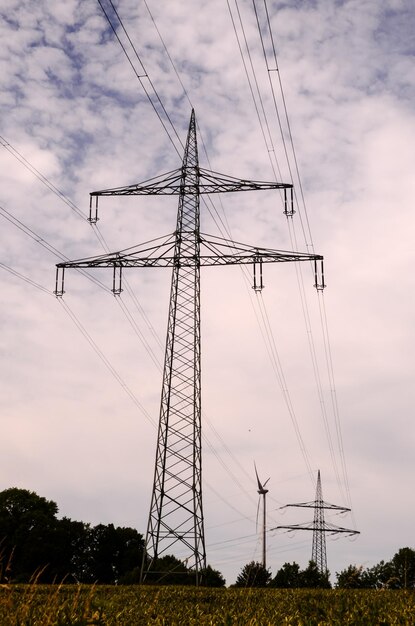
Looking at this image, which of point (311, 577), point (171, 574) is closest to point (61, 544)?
point (311, 577)

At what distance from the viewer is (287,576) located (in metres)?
71.9

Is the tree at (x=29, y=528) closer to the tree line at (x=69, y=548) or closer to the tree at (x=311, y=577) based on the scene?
the tree line at (x=69, y=548)

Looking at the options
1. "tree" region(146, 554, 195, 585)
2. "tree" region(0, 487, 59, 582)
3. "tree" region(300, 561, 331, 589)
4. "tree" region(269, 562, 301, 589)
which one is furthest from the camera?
"tree" region(0, 487, 59, 582)

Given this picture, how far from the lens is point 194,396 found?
34875mm

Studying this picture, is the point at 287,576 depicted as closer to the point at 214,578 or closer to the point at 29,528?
the point at 214,578

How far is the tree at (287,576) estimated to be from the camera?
69.1 m

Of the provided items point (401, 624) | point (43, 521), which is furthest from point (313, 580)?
point (401, 624)

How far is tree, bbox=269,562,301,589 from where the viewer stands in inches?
2719

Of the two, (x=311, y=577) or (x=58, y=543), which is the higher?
(x=58, y=543)

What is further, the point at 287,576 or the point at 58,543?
the point at 58,543

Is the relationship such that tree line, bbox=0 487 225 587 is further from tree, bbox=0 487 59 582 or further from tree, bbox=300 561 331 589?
tree, bbox=300 561 331 589

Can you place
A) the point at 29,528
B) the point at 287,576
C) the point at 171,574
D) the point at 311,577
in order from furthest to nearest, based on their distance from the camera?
the point at 29,528, the point at 287,576, the point at 311,577, the point at 171,574

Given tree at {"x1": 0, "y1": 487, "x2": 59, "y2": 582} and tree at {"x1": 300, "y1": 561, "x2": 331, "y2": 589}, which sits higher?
tree at {"x1": 0, "y1": 487, "x2": 59, "y2": 582}

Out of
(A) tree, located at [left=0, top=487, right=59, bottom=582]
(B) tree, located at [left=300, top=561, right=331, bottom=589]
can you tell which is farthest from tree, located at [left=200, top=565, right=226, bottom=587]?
(A) tree, located at [left=0, top=487, right=59, bottom=582]
